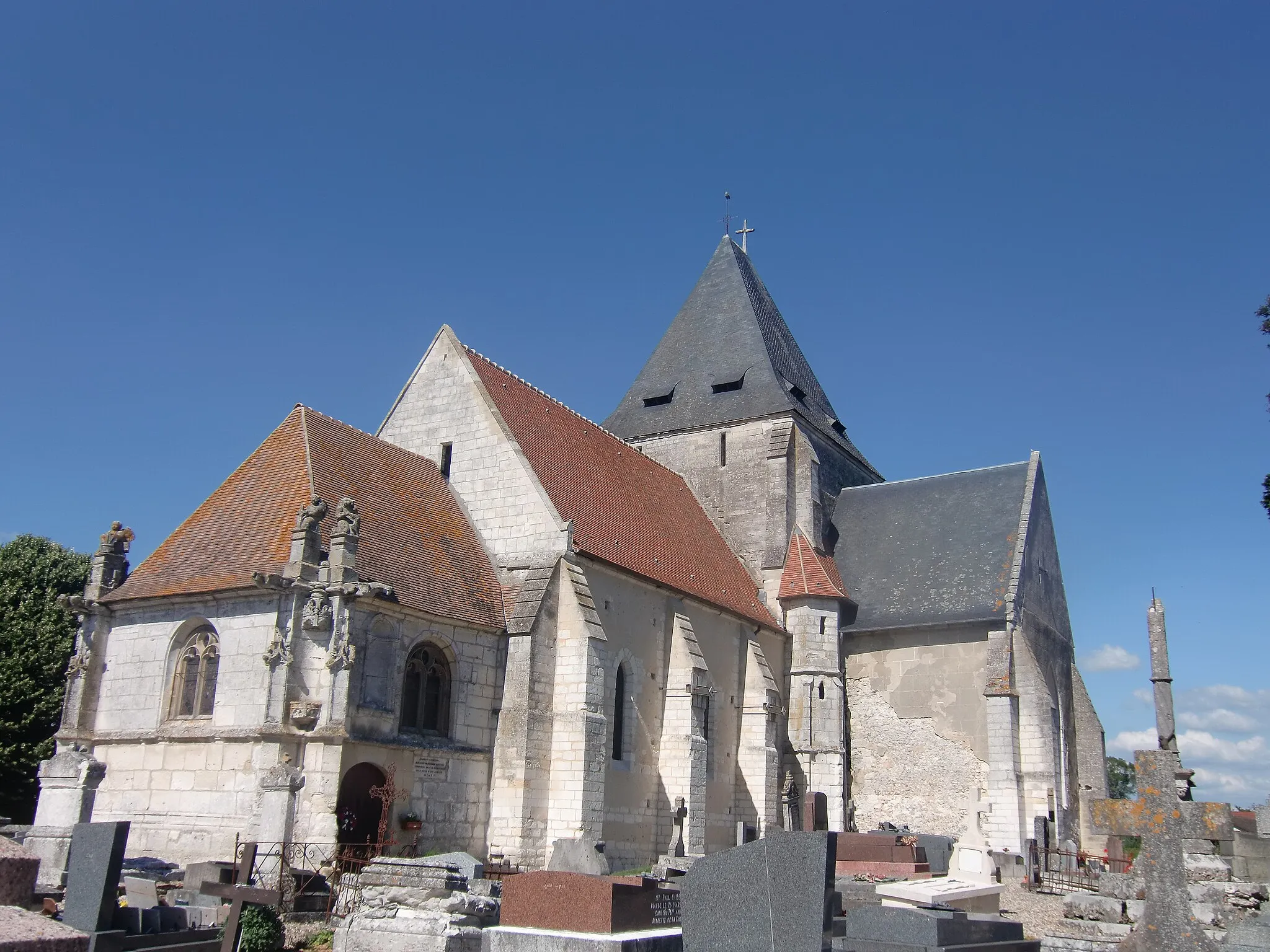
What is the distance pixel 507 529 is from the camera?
19203 mm

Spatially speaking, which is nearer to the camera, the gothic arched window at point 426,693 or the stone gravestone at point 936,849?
the gothic arched window at point 426,693

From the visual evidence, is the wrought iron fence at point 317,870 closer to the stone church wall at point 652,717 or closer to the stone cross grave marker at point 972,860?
the stone church wall at point 652,717

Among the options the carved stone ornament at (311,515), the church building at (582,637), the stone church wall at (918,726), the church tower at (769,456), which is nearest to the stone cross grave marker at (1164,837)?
the church building at (582,637)

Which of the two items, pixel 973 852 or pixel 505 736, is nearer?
pixel 505 736

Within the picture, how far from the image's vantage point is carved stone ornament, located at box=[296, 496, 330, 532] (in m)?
15.1

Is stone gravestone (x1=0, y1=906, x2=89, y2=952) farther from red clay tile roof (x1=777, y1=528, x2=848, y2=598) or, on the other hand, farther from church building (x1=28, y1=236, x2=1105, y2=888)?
red clay tile roof (x1=777, y1=528, x2=848, y2=598)

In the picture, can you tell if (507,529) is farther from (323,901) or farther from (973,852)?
(973,852)

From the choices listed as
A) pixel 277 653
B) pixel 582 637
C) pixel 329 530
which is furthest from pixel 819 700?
pixel 277 653

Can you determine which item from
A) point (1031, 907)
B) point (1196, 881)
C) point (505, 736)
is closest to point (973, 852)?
point (1031, 907)

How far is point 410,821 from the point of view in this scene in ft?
50.7

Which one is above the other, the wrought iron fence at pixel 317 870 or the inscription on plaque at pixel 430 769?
the inscription on plaque at pixel 430 769

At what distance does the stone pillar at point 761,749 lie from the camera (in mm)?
22047

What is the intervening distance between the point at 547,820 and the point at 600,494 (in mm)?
6854

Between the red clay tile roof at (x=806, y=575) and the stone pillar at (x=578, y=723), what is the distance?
8.28 m
